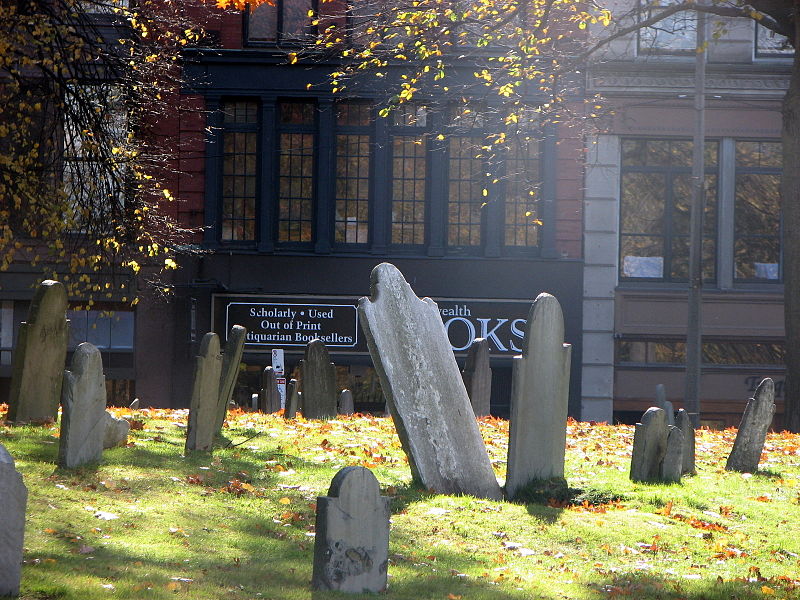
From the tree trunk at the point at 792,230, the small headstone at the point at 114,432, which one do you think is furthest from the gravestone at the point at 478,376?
the small headstone at the point at 114,432

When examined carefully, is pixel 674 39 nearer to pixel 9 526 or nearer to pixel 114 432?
pixel 114 432

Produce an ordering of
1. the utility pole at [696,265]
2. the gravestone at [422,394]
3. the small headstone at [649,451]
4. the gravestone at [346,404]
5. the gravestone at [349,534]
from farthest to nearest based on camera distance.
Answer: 1. the utility pole at [696,265]
2. the gravestone at [346,404]
3. the small headstone at [649,451]
4. the gravestone at [422,394]
5. the gravestone at [349,534]

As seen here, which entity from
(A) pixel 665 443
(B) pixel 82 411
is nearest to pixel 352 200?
(A) pixel 665 443

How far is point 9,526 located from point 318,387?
379 inches

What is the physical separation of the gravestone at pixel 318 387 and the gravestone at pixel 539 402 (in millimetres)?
5995

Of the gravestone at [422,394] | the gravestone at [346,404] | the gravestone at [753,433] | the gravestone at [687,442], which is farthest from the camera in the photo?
the gravestone at [346,404]

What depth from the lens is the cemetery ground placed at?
6422 millimetres

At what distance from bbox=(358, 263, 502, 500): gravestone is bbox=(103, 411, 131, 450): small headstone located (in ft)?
8.69

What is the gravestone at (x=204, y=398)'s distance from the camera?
10.4 metres

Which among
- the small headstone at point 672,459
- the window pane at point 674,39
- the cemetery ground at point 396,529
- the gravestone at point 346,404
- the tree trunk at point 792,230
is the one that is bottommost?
the gravestone at point 346,404

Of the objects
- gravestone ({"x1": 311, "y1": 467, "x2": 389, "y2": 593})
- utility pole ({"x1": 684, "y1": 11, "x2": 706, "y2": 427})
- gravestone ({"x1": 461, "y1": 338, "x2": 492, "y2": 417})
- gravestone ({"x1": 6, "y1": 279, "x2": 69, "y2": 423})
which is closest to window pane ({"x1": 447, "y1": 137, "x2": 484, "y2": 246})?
utility pole ({"x1": 684, "y1": 11, "x2": 706, "y2": 427})

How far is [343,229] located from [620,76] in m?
7.10

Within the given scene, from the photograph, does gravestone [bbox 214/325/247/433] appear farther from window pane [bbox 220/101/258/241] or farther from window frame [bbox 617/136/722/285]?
window frame [bbox 617/136/722/285]

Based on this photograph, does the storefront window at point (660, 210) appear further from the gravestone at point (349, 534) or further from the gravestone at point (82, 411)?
the gravestone at point (349, 534)
